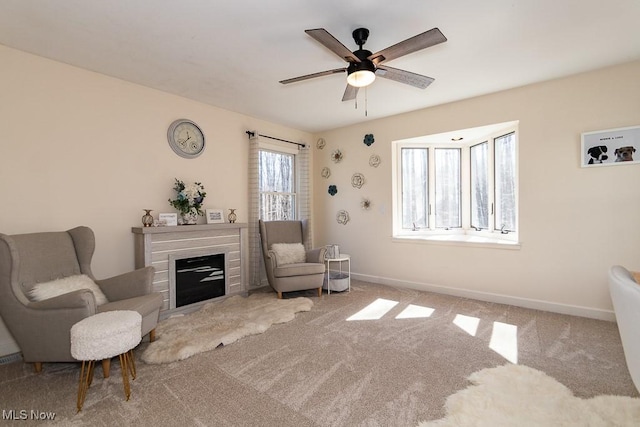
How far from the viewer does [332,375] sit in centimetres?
218

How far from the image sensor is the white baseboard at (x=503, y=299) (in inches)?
125

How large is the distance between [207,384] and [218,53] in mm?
2791

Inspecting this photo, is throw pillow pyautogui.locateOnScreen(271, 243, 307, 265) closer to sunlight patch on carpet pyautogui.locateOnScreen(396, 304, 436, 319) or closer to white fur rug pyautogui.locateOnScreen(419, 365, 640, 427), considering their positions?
sunlight patch on carpet pyautogui.locateOnScreen(396, 304, 436, 319)

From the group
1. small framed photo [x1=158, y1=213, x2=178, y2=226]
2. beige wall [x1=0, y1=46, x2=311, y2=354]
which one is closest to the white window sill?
beige wall [x1=0, y1=46, x2=311, y2=354]

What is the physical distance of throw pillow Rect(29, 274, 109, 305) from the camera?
88.7 inches

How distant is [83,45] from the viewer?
2.59 m

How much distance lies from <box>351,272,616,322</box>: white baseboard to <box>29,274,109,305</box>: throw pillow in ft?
12.0

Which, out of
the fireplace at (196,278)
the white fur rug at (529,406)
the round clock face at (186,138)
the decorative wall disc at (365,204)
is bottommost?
the white fur rug at (529,406)

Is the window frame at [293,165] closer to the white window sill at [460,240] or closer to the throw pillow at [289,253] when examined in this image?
the throw pillow at [289,253]

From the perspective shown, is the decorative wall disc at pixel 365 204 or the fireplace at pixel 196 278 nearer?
the fireplace at pixel 196 278

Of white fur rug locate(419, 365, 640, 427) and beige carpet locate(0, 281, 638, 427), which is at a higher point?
white fur rug locate(419, 365, 640, 427)

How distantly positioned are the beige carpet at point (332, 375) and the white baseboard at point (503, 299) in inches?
5.2

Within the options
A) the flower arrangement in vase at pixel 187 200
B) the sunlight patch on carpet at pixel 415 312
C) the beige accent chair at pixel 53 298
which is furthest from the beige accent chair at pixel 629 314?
the flower arrangement in vase at pixel 187 200

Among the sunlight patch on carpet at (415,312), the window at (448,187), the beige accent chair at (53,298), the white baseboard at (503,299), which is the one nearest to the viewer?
the beige accent chair at (53,298)
